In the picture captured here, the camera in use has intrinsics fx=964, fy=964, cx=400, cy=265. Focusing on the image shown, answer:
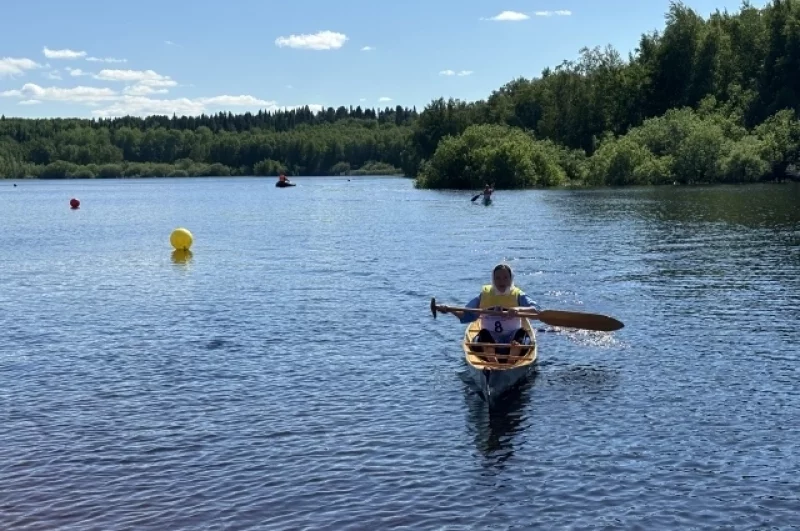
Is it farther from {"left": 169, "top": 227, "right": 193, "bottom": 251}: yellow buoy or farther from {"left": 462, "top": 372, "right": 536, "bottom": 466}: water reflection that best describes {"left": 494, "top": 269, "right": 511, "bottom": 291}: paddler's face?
{"left": 169, "top": 227, "right": 193, "bottom": 251}: yellow buoy

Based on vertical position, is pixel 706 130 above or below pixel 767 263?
above

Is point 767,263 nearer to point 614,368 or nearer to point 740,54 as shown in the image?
point 614,368

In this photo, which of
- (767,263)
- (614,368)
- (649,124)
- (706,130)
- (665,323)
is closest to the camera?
(614,368)

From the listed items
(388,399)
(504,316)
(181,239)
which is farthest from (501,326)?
(181,239)

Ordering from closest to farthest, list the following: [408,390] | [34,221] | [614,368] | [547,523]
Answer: [547,523]
[408,390]
[614,368]
[34,221]

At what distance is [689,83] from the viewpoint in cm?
13800

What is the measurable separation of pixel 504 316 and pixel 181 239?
112 ft

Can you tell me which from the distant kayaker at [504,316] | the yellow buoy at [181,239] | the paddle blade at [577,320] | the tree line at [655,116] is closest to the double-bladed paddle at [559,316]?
the paddle blade at [577,320]

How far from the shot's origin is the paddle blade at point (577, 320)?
2284 centimetres

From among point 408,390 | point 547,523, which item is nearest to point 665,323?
point 408,390

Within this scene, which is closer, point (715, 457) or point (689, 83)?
point (715, 457)

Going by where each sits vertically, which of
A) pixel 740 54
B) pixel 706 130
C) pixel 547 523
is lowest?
pixel 547 523

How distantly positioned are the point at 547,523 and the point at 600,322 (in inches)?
409

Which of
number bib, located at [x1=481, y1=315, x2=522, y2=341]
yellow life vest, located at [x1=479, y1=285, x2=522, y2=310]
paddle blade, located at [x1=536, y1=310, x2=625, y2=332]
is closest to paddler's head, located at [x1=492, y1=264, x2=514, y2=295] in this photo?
yellow life vest, located at [x1=479, y1=285, x2=522, y2=310]
